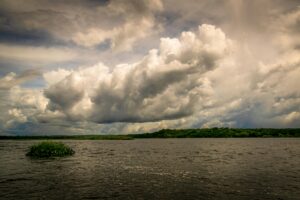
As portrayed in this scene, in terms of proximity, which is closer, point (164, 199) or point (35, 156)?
point (164, 199)

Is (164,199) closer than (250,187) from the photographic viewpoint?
Yes

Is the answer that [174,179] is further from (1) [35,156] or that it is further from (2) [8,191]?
(1) [35,156]

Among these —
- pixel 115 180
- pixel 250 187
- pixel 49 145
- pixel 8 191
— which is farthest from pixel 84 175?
pixel 49 145

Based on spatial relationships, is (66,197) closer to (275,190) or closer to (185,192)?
(185,192)

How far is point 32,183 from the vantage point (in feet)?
116

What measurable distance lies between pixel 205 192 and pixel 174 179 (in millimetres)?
8734

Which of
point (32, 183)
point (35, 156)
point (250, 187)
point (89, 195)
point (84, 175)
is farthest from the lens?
point (35, 156)

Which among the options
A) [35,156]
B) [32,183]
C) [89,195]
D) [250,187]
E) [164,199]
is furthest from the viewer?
[35,156]

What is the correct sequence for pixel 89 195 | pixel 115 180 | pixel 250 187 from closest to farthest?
pixel 89 195, pixel 250 187, pixel 115 180

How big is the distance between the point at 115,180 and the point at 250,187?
57.8 ft

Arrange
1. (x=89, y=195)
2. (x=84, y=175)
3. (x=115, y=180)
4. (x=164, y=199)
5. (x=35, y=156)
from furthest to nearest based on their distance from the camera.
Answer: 1. (x=35, y=156)
2. (x=84, y=175)
3. (x=115, y=180)
4. (x=89, y=195)
5. (x=164, y=199)

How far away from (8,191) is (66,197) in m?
7.60

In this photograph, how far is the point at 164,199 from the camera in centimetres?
2767

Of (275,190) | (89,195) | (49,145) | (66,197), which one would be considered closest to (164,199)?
(89,195)
